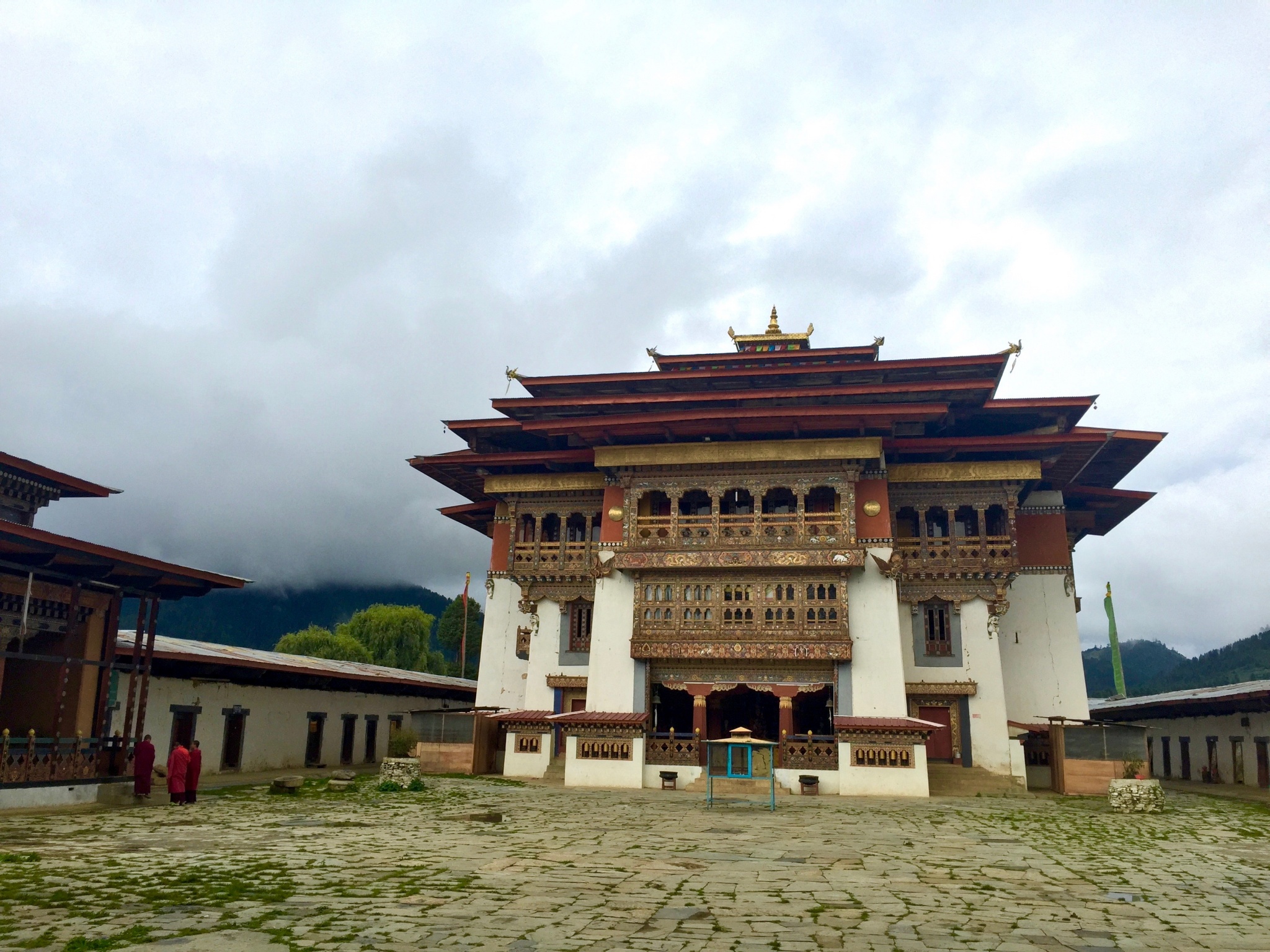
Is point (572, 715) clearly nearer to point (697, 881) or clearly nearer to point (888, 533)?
point (888, 533)

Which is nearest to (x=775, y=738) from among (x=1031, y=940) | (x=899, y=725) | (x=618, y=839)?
(x=899, y=725)

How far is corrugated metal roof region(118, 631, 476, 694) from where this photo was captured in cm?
2411

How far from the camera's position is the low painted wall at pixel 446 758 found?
26.4 m

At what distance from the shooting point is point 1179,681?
3637 inches

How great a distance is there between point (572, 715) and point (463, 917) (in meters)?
17.5

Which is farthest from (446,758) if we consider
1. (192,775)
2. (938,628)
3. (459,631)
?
(459,631)

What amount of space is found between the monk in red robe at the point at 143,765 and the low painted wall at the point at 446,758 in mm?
9456

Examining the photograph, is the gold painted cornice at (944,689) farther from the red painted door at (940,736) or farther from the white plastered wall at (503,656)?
the white plastered wall at (503,656)

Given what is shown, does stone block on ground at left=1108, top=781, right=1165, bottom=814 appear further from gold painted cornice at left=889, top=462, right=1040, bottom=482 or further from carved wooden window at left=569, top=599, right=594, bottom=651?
carved wooden window at left=569, top=599, right=594, bottom=651

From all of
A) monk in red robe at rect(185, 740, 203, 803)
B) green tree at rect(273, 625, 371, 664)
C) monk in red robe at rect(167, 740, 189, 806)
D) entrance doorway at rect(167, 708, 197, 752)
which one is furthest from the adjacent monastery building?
green tree at rect(273, 625, 371, 664)

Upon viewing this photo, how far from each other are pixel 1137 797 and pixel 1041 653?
388 inches

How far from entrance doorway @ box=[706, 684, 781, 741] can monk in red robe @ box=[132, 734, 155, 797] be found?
52.8 ft

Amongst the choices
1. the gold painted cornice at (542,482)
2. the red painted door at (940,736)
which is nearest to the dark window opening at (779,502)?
the gold painted cornice at (542,482)

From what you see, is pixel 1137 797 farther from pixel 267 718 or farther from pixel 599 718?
pixel 267 718
